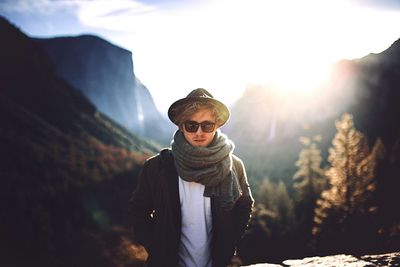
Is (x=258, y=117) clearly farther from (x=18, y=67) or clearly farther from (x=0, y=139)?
(x=0, y=139)

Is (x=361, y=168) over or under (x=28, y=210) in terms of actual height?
over

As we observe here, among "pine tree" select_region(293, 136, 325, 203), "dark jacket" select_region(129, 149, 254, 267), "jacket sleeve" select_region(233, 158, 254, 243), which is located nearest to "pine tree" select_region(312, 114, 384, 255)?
"pine tree" select_region(293, 136, 325, 203)

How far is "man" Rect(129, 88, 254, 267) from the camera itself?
2.46m

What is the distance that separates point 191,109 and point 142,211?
107 centimetres

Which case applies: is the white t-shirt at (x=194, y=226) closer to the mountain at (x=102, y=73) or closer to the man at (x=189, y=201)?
the man at (x=189, y=201)

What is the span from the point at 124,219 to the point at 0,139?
19194mm

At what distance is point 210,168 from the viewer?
257 cm

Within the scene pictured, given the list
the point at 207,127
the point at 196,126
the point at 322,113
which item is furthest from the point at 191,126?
the point at 322,113

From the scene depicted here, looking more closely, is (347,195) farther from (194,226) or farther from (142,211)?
(142,211)

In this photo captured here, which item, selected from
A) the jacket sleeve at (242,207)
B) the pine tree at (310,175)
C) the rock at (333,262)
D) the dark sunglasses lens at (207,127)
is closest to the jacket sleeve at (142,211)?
the dark sunglasses lens at (207,127)

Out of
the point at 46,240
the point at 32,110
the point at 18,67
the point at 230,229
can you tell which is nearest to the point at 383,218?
the point at 230,229

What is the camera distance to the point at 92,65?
6619 inches

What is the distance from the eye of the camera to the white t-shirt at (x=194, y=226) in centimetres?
249

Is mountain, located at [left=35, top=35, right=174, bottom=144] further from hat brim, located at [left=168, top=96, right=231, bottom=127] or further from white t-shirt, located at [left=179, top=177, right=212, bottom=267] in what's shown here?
white t-shirt, located at [left=179, top=177, right=212, bottom=267]
